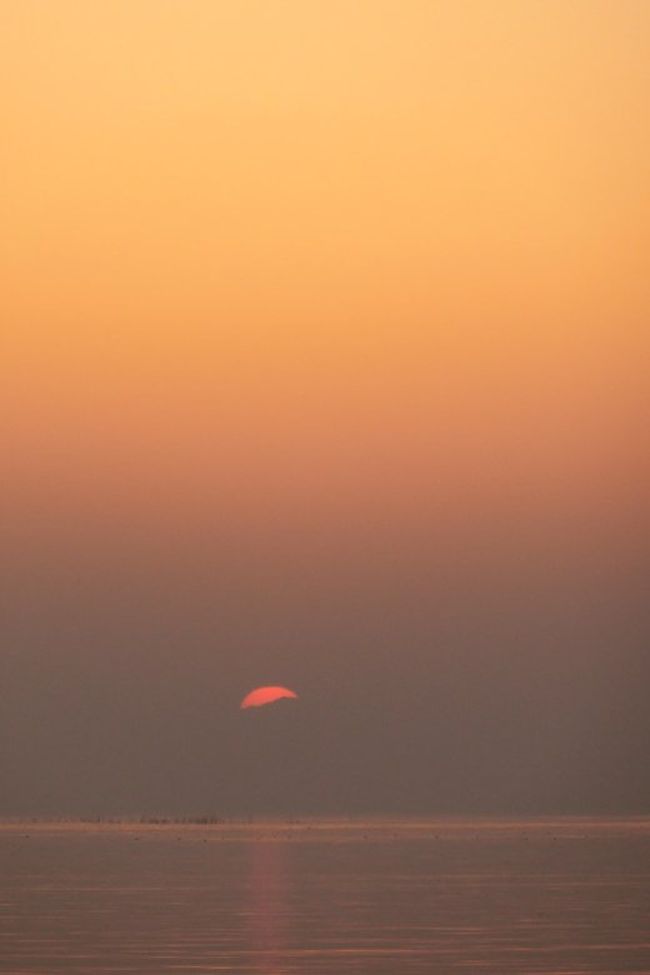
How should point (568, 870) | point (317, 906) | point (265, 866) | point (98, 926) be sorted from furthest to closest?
point (265, 866)
point (568, 870)
point (317, 906)
point (98, 926)

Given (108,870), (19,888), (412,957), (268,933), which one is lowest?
(412,957)

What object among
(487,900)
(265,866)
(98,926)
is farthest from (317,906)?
(265,866)

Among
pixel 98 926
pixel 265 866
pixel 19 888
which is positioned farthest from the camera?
pixel 265 866

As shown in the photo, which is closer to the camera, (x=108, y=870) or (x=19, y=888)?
(x=19, y=888)

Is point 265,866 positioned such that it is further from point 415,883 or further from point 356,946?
point 356,946

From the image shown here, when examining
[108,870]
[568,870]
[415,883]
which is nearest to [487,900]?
[415,883]

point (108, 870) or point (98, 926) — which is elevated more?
point (108, 870)
